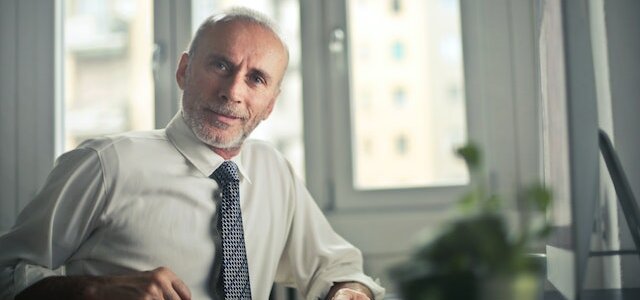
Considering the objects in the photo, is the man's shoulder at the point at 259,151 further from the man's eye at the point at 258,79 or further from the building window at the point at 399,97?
the building window at the point at 399,97

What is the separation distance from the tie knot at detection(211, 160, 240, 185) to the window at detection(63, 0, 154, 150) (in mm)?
829

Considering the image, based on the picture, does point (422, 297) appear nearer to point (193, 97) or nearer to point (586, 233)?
point (586, 233)

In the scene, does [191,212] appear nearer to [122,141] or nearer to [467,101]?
[122,141]

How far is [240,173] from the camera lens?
1.43 meters

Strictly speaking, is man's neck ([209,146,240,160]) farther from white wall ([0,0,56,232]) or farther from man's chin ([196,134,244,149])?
white wall ([0,0,56,232])

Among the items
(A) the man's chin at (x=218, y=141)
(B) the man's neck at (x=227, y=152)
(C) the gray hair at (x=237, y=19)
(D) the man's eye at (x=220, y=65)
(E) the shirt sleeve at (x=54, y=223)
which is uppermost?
(C) the gray hair at (x=237, y=19)

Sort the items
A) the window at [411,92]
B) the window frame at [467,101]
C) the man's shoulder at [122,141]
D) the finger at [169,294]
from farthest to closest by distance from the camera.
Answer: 1. the window at [411,92]
2. the window frame at [467,101]
3. the man's shoulder at [122,141]
4. the finger at [169,294]

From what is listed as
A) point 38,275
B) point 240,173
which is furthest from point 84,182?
point 240,173

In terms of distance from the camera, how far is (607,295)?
3.22 ft

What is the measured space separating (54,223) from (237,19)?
0.59m

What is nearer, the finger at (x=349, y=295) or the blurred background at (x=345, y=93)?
the finger at (x=349, y=295)

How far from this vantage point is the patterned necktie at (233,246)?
1.24m

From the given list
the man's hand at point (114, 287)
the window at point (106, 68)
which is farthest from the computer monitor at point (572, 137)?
the window at point (106, 68)

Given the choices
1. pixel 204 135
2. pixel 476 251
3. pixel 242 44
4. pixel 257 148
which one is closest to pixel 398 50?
pixel 257 148
